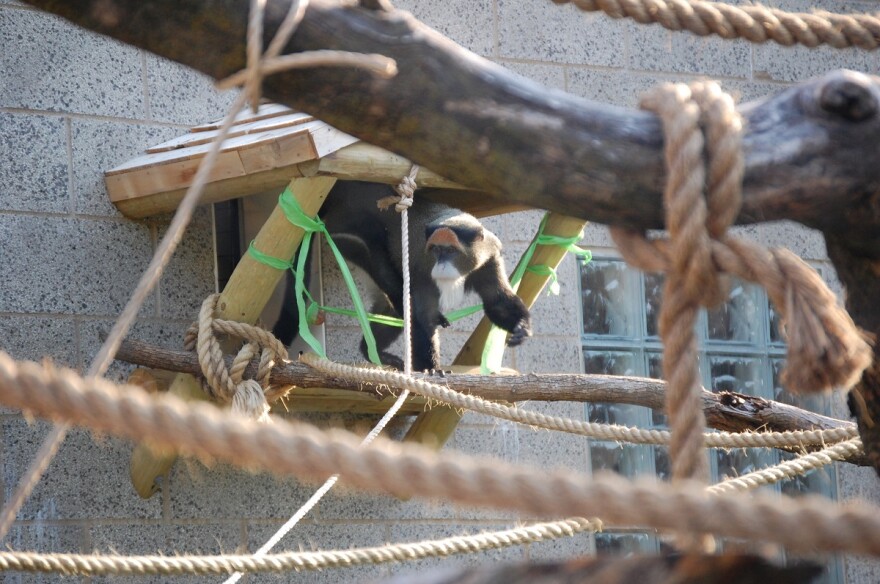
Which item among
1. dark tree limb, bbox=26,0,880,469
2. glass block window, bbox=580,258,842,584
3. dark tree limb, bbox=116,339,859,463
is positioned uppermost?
dark tree limb, bbox=26,0,880,469

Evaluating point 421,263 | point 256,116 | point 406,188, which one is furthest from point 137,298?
point 421,263

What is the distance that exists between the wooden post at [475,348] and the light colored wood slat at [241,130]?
1.05m

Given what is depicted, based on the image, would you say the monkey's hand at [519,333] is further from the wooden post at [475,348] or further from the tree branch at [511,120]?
the tree branch at [511,120]

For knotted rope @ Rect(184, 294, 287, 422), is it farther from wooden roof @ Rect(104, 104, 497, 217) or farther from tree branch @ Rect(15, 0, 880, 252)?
tree branch @ Rect(15, 0, 880, 252)

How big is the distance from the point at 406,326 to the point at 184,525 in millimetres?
1247

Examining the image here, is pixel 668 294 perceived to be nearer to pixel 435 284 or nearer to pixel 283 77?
pixel 283 77

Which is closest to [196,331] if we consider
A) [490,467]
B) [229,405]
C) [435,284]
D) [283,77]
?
[229,405]

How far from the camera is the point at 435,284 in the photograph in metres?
4.29

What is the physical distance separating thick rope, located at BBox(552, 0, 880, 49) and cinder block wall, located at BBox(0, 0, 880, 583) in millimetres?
2647

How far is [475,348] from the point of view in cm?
411

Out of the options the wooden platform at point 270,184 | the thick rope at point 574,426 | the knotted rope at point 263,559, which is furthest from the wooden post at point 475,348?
the knotted rope at point 263,559

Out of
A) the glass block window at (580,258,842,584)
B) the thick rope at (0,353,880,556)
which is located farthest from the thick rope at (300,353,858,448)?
the thick rope at (0,353,880,556)

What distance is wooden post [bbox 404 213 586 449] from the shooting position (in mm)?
3948

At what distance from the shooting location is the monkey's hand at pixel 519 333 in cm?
417
